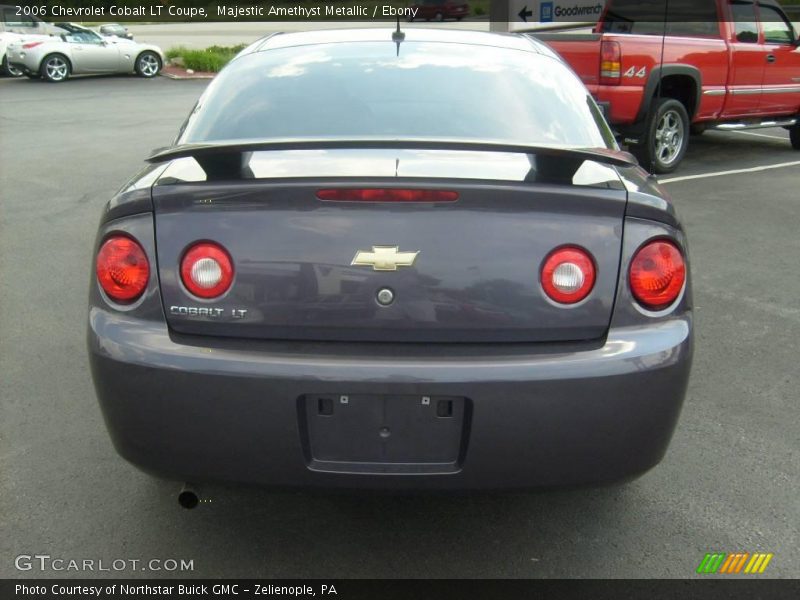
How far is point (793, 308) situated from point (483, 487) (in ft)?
11.9

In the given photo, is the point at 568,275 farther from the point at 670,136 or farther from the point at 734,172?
the point at 734,172

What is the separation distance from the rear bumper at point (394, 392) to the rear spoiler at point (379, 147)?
603mm

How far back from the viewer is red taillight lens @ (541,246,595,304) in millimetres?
2520

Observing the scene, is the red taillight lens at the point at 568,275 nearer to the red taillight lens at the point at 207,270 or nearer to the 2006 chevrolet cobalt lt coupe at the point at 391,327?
the 2006 chevrolet cobalt lt coupe at the point at 391,327

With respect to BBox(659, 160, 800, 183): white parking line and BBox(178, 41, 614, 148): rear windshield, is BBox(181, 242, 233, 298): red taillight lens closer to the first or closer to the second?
BBox(178, 41, 614, 148): rear windshield

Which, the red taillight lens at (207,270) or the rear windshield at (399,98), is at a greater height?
the rear windshield at (399,98)

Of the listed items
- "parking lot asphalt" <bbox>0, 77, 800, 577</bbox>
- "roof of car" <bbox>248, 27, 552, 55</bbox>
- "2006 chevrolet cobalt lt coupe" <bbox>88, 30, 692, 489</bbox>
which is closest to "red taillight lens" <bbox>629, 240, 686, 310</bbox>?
"2006 chevrolet cobalt lt coupe" <bbox>88, 30, 692, 489</bbox>

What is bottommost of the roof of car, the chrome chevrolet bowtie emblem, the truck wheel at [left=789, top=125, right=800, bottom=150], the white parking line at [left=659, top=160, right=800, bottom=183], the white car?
the white parking line at [left=659, top=160, right=800, bottom=183]

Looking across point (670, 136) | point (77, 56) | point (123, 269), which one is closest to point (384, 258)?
point (123, 269)

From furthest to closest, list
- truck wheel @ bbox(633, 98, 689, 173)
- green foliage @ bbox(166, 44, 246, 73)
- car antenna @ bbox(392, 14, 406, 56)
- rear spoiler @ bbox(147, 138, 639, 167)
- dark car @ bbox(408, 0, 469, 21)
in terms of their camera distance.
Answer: dark car @ bbox(408, 0, 469, 21) < green foliage @ bbox(166, 44, 246, 73) < truck wheel @ bbox(633, 98, 689, 173) < car antenna @ bbox(392, 14, 406, 56) < rear spoiler @ bbox(147, 138, 639, 167)

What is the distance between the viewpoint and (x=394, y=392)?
2449 mm

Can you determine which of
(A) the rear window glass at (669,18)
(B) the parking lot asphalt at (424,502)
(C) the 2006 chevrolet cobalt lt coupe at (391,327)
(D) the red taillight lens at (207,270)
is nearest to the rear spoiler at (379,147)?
(C) the 2006 chevrolet cobalt lt coupe at (391,327)

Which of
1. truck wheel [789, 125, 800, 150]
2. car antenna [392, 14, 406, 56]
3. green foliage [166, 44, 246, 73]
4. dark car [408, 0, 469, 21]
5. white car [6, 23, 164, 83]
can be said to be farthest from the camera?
dark car [408, 0, 469, 21]

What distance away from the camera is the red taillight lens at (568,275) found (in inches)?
99.2
